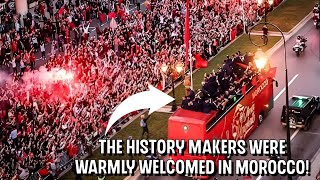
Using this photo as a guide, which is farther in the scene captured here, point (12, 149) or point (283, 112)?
point (283, 112)

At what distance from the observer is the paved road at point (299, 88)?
1686 inches

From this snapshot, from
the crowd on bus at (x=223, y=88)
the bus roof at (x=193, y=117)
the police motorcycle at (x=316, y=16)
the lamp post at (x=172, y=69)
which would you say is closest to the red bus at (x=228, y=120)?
the bus roof at (x=193, y=117)

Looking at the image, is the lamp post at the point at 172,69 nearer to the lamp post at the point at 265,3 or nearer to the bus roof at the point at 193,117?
the bus roof at the point at 193,117

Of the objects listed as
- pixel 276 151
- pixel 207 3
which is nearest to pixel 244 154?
pixel 276 151

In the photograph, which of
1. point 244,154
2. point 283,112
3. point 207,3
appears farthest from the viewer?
point 207,3

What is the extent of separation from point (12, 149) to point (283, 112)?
1528 cm

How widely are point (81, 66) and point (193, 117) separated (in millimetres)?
15400

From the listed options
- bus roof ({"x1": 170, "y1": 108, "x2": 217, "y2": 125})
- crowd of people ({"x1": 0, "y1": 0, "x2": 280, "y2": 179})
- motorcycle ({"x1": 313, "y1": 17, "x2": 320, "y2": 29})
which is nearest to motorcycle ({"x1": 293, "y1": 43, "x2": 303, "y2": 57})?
crowd of people ({"x1": 0, "y1": 0, "x2": 280, "y2": 179})

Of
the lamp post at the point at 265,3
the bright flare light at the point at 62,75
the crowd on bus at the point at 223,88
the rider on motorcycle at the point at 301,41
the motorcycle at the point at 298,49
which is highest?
the crowd on bus at the point at 223,88

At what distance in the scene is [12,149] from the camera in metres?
40.6

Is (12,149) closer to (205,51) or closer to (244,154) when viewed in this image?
(244,154)

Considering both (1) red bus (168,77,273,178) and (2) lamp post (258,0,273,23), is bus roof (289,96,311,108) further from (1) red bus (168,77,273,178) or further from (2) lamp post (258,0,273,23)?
(2) lamp post (258,0,273,23)

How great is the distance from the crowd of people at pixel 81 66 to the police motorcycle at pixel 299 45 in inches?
233

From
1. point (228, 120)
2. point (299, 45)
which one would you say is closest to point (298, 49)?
point (299, 45)
